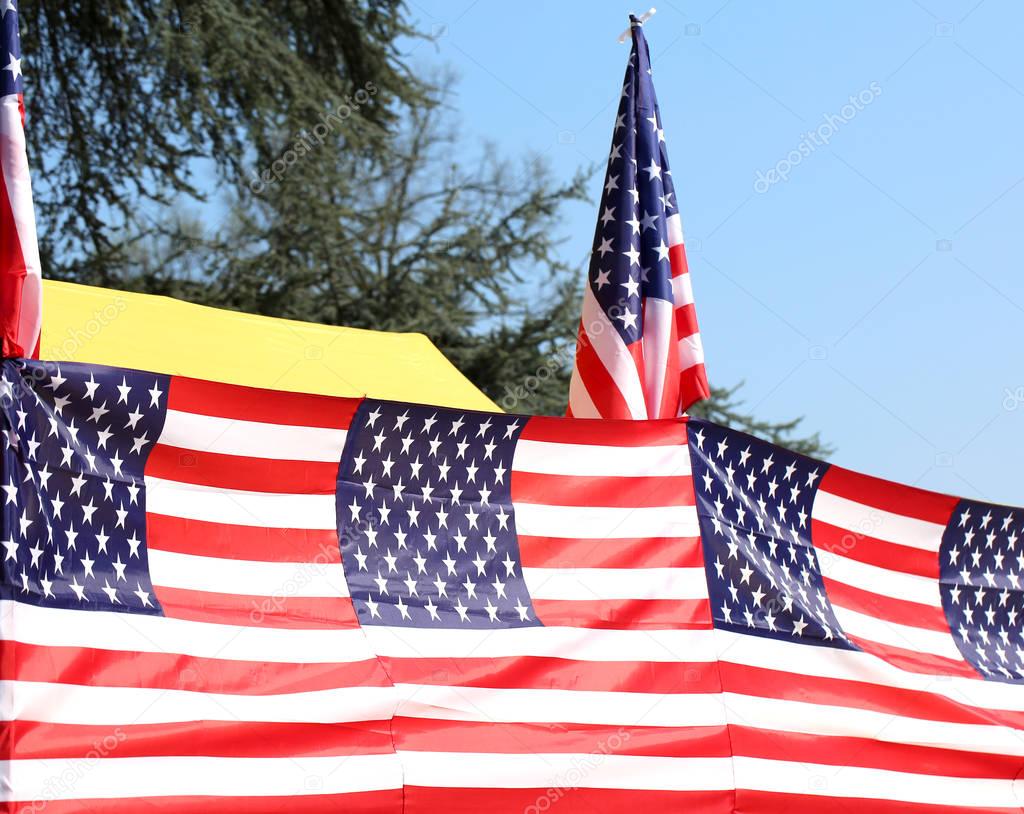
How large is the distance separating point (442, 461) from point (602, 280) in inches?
71.1

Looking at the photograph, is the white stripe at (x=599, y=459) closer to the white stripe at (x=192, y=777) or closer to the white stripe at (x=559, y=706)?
the white stripe at (x=559, y=706)

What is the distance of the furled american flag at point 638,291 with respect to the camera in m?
5.59

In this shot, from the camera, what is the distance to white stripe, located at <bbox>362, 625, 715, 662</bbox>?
3.97 metres

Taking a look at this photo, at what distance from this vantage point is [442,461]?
4.29 m

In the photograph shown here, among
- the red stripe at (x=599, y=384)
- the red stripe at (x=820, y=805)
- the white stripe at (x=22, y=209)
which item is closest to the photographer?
the white stripe at (x=22, y=209)

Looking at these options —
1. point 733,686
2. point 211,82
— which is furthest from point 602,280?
point 211,82

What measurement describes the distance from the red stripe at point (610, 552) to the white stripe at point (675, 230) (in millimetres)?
1961

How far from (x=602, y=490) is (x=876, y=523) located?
4.57ft

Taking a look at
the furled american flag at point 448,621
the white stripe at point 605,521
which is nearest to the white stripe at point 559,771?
the furled american flag at point 448,621

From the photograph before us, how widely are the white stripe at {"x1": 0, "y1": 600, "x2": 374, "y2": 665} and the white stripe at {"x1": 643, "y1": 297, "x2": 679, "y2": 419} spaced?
221 centimetres

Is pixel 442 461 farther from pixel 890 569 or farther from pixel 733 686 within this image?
pixel 890 569

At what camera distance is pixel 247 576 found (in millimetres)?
3873

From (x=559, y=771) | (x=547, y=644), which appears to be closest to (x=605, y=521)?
(x=547, y=644)

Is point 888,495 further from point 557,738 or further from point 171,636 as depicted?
point 171,636
